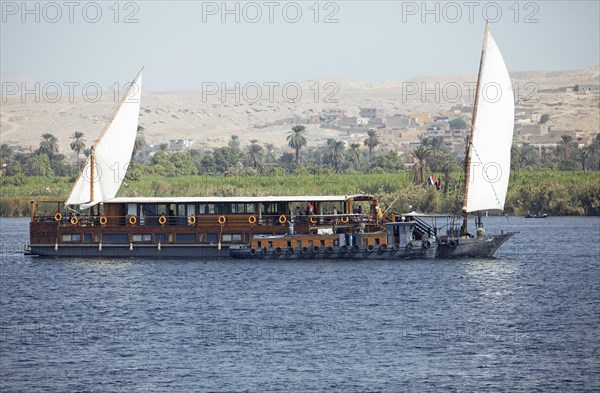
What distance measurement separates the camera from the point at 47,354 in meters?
49.2

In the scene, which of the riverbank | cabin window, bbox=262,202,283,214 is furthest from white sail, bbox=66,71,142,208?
the riverbank

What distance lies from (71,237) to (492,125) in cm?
3046

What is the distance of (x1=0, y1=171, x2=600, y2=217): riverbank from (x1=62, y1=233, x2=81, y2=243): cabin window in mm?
43505

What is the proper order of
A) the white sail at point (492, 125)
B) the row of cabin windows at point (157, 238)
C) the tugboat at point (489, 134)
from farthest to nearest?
the row of cabin windows at point (157, 238) → the white sail at point (492, 125) → the tugboat at point (489, 134)

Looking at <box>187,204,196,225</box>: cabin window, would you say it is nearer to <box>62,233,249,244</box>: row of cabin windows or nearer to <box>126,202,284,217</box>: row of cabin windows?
<box>126,202,284,217</box>: row of cabin windows

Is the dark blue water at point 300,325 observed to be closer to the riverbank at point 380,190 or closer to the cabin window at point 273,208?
the cabin window at point 273,208

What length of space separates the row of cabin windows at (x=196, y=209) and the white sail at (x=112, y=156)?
400 cm

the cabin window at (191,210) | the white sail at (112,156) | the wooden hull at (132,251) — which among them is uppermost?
the white sail at (112,156)

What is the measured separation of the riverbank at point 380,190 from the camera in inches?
5472

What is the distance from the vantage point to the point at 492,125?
8169cm

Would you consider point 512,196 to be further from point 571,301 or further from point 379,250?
point 571,301

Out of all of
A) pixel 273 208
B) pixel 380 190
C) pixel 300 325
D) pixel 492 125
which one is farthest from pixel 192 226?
pixel 380 190

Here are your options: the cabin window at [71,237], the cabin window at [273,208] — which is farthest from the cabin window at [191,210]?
the cabin window at [71,237]

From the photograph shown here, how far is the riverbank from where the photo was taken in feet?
456
